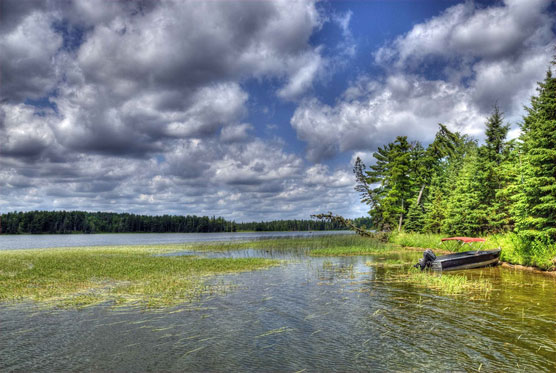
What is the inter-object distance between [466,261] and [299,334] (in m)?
20.1

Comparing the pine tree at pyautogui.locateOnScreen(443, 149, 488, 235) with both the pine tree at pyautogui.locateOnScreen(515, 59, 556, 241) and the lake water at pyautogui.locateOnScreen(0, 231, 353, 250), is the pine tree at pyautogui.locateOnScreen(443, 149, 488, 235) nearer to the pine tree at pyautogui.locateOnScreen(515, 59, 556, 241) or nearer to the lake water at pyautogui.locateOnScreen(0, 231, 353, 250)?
the pine tree at pyautogui.locateOnScreen(515, 59, 556, 241)

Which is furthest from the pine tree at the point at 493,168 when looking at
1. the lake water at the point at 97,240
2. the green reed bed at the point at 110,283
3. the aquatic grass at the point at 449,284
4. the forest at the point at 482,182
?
the lake water at the point at 97,240

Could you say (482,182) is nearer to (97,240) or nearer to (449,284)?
(449,284)

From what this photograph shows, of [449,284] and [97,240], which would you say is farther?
[97,240]

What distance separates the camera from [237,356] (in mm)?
9000

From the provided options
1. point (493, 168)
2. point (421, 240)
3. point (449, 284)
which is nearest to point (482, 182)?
point (493, 168)

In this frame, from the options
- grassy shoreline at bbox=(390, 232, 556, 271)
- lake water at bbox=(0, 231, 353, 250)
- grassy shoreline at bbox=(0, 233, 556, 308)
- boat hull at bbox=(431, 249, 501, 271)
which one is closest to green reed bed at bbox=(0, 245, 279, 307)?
grassy shoreline at bbox=(0, 233, 556, 308)

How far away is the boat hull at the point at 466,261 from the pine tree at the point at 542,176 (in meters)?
2.99

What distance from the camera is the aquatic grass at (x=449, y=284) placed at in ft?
55.2

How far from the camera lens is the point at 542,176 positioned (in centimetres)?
2275

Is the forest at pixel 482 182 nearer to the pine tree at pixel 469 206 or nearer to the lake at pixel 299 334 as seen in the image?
the pine tree at pixel 469 206

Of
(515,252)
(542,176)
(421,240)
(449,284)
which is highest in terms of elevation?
(542,176)

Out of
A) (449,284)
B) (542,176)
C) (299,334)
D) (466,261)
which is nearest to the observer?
(299,334)

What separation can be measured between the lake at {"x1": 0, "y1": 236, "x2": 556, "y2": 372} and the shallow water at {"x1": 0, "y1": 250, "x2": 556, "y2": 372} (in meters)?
0.03
